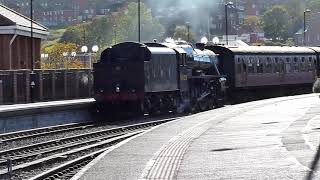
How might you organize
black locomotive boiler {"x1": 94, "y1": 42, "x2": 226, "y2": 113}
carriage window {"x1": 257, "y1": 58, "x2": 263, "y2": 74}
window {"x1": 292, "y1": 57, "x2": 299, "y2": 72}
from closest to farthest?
black locomotive boiler {"x1": 94, "y1": 42, "x2": 226, "y2": 113}, carriage window {"x1": 257, "y1": 58, "x2": 263, "y2": 74}, window {"x1": 292, "y1": 57, "x2": 299, "y2": 72}

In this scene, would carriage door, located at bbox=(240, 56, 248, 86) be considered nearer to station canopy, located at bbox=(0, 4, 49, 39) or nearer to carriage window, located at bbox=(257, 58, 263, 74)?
carriage window, located at bbox=(257, 58, 263, 74)

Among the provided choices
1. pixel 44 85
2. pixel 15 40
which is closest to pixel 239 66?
pixel 44 85

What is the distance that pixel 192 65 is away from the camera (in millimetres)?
31672

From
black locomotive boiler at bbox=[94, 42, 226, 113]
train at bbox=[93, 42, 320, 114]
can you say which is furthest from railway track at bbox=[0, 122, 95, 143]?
train at bbox=[93, 42, 320, 114]

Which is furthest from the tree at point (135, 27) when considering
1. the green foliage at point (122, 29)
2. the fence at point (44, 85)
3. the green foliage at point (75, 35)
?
the fence at point (44, 85)

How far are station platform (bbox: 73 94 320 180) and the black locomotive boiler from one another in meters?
7.20

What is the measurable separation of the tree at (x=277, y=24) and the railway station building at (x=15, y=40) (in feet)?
320

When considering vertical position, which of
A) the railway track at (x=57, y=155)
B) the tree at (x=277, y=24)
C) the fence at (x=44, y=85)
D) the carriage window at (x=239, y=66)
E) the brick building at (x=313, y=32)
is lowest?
the railway track at (x=57, y=155)

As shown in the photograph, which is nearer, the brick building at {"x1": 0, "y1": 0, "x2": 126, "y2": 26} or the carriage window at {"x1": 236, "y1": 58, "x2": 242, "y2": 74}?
the carriage window at {"x1": 236, "y1": 58, "x2": 242, "y2": 74}

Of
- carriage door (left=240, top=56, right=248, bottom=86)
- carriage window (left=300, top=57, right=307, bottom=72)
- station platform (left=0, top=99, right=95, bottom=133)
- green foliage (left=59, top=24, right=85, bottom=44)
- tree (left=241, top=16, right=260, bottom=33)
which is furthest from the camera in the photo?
tree (left=241, top=16, right=260, bottom=33)

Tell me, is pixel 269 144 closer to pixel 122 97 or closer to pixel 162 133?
pixel 162 133

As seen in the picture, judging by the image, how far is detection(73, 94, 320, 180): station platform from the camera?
35.0ft

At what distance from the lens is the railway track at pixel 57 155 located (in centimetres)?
1292

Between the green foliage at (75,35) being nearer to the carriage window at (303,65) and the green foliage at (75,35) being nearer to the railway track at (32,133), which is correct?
the carriage window at (303,65)
